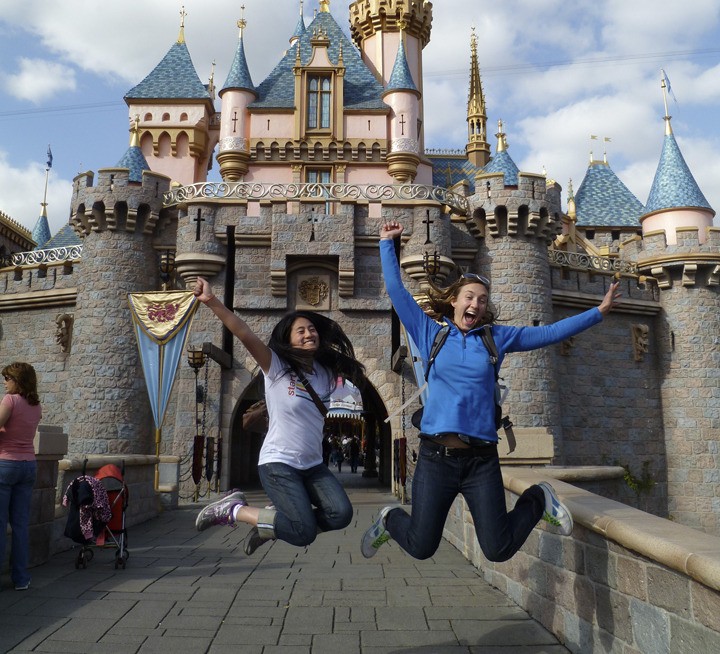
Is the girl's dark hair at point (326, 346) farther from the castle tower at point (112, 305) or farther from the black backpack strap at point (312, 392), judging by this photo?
the castle tower at point (112, 305)

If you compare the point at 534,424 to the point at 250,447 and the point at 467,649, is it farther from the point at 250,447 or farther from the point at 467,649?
the point at 467,649

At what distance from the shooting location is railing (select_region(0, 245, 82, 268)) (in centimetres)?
1839

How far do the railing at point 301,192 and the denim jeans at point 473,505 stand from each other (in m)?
12.8

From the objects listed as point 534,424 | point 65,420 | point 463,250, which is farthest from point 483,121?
point 65,420

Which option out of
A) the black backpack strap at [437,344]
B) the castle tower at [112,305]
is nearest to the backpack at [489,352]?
the black backpack strap at [437,344]

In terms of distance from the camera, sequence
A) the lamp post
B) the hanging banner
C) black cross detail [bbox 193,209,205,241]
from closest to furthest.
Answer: the hanging banner → the lamp post → black cross detail [bbox 193,209,205,241]

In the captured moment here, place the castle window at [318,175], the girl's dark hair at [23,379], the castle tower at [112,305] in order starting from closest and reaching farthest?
the girl's dark hair at [23,379]
the castle tower at [112,305]
the castle window at [318,175]

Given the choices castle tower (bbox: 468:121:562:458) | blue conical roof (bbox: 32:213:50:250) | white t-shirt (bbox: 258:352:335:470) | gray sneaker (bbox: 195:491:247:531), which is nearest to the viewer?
white t-shirt (bbox: 258:352:335:470)

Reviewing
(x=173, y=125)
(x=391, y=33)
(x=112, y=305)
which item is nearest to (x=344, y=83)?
(x=391, y=33)

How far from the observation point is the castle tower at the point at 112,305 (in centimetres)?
1536

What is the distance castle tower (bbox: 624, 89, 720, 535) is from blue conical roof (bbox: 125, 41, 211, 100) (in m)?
15.6

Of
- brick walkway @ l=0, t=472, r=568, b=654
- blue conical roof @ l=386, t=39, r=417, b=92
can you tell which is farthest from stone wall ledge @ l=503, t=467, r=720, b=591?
blue conical roof @ l=386, t=39, r=417, b=92

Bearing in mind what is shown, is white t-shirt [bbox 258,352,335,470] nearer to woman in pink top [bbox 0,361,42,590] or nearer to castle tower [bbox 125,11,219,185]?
woman in pink top [bbox 0,361,42,590]

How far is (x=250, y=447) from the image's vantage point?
791 inches
